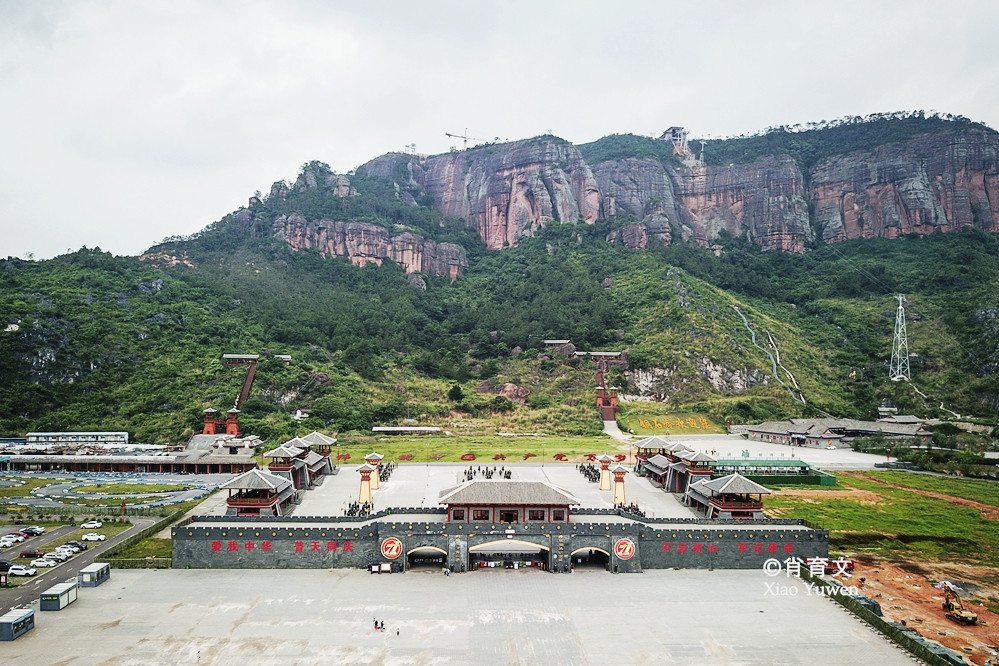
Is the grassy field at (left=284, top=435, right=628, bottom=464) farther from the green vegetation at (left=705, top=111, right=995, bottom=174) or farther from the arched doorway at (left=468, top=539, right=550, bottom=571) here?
the green vegetation at (left=705, top=111, right=995, bottom=174)

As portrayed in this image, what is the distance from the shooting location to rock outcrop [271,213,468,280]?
14075cm

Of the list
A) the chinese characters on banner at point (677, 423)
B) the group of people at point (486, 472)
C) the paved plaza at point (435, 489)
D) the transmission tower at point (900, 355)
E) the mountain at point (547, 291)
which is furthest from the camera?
the transmission tower at point (900, 355)

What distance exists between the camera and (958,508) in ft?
153

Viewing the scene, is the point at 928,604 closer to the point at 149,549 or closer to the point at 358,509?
the point at 358,509

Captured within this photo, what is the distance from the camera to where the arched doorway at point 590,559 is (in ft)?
111

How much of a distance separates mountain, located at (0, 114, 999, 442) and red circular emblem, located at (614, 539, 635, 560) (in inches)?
1702

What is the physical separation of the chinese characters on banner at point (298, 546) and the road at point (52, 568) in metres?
6.54

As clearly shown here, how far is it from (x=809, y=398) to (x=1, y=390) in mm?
100746

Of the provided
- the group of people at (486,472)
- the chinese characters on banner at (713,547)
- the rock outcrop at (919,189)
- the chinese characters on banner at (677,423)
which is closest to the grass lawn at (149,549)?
Result: the group of people at (486,472)

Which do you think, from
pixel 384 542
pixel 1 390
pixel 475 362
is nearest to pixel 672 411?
pixel 475 362

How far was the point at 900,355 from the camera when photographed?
98062mm

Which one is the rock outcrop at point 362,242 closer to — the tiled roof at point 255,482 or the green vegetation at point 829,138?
the green vegetation at point 829,138

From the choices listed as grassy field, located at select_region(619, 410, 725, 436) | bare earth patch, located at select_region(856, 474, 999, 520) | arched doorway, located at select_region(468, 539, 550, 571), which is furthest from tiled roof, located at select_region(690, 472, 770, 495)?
grassy field, located at select_region(619, 410, 725, 436)

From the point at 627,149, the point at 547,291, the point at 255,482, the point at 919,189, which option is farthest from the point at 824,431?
the point at 627,149
